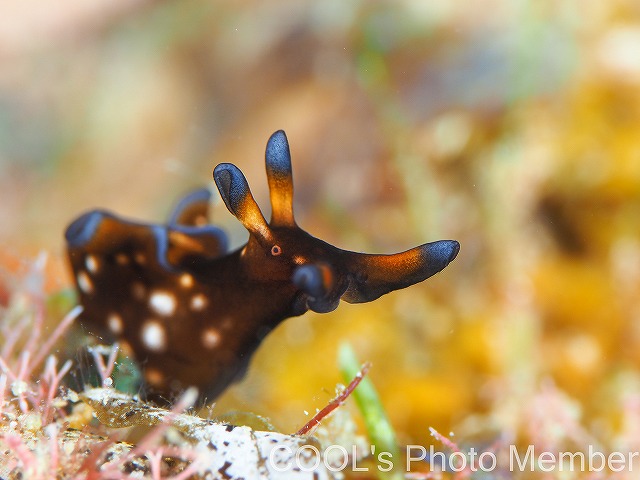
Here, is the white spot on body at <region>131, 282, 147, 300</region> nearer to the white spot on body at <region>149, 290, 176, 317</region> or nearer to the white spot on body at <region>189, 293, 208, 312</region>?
the white spot on body at <region>149, 290, 176, 317</region>

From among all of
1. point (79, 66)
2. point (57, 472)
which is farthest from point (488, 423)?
point (79, 66)

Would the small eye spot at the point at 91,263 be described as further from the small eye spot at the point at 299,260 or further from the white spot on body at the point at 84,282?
the small eye spot at the point at 299,260

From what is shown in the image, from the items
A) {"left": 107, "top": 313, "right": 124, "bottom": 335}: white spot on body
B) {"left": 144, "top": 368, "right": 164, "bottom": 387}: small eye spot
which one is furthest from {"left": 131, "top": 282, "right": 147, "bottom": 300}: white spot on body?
{"left": 144, "top": 368, "right": 164, "bottom": 387}: small eye spot

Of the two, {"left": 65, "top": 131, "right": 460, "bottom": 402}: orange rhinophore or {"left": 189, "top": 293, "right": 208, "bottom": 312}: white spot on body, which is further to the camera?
{"left": 189, "top": 293, "right": 208, "bottom": 312}: white spot on body

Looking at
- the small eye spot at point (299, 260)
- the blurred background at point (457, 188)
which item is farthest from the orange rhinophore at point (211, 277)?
the blurred background at point (457, 188)

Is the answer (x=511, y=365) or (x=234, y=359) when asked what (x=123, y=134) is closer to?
(x=511, y=365)

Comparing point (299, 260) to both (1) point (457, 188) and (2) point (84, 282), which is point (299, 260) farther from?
(1) point (457, 188)

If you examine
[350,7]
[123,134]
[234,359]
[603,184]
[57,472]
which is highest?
[350,7]
